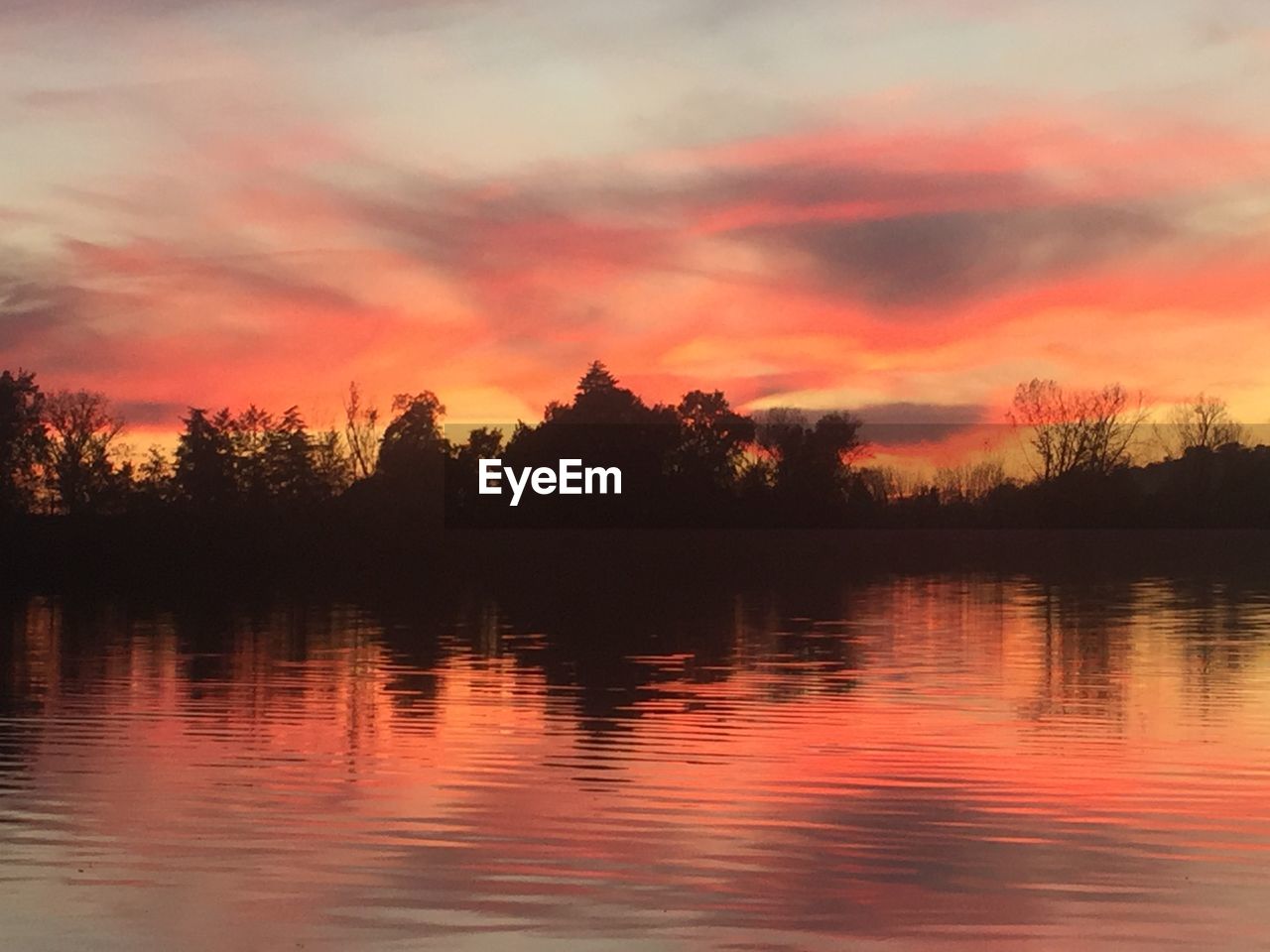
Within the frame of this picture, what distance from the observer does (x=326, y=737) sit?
763 inches

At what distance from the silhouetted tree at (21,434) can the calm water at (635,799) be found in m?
61.2

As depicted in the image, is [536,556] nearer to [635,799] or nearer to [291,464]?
[291,464]

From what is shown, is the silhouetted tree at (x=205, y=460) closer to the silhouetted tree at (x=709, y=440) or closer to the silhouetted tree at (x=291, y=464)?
the silhouetted tree at (x=291, y=464)

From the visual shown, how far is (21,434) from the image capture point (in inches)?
3679

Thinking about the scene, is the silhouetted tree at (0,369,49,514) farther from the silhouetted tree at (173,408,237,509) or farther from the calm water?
the calm water

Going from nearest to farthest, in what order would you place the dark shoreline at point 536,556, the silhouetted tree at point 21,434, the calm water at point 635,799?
the calm water at point 635,799 → the dark shoreline at point 536,556 → the silhouetted tree at point 21,434

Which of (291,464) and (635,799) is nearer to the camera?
(635,799)

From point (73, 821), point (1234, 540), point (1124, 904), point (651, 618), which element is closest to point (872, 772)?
point (1124, 904)

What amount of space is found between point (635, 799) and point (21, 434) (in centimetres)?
8466

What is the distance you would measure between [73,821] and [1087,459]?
301 ft

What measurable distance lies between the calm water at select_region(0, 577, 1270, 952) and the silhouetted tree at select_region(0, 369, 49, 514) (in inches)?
2411

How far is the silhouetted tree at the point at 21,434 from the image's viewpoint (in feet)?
293

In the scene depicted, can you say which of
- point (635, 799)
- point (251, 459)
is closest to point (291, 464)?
point (251, 459)

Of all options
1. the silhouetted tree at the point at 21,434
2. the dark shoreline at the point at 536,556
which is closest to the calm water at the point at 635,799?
the dark shoreline at the point at 536,556
